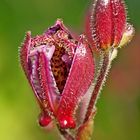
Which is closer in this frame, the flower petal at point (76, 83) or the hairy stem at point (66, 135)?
the flower petal at point (76, 83)

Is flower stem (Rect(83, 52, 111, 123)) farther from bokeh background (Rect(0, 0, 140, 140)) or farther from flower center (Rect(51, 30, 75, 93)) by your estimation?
bokeh background (Rect(0, 0, 140, 140))

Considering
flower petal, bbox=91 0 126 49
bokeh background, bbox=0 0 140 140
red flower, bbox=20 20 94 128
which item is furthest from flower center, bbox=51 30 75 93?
bokeh background, bbox=0 0 140 140

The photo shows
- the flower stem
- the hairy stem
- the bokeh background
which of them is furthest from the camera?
the bokeh background

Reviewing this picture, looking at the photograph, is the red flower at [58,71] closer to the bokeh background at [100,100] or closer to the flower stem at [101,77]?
the flower stem at [101,77]

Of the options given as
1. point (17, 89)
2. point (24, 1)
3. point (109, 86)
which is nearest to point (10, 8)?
point (24, 1)

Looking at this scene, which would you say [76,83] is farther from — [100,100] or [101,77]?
[100,100]

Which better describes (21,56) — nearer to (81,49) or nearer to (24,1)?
(81,49)

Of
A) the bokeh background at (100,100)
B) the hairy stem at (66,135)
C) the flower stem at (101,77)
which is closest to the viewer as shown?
the flower stem at (101,77)

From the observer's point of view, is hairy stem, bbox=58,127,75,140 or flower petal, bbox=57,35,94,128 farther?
hairy stem, bbox=58,127,75,140

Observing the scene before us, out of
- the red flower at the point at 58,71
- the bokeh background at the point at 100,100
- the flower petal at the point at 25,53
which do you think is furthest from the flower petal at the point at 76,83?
the bokeh background at the point at 100,100
